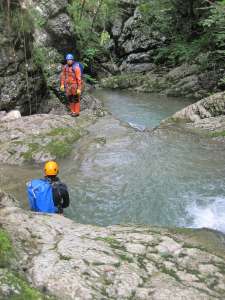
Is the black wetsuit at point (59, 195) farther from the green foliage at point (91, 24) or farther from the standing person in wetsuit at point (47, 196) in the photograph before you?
the green foliage at point (91, 24)

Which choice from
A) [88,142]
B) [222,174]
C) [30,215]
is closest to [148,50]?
[88,142]

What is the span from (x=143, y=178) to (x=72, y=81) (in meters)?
6.48

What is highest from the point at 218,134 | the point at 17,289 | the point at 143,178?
the point at 17,289

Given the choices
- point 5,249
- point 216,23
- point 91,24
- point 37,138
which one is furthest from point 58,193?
point 91,24

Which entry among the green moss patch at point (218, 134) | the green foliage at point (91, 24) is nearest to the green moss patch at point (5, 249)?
the green moss patch at point (218, 134)

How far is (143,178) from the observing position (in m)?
11.0

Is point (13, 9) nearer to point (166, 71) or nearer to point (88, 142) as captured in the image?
point (88, 142)

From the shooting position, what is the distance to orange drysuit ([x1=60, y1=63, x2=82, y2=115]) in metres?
15.9

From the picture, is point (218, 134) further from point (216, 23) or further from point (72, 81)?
point (216, 23)

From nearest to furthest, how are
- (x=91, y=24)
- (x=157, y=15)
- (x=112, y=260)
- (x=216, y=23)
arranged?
(x=112, y=260), (x=216, y=23), (x=157, y=15), (x=91, y=24)

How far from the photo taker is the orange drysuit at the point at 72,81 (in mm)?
15875

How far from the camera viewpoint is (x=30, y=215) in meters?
6.78

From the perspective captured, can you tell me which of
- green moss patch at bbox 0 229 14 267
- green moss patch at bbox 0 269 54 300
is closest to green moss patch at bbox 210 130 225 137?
green moss patch at bbox 0 229 14 267

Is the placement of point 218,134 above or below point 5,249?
below
